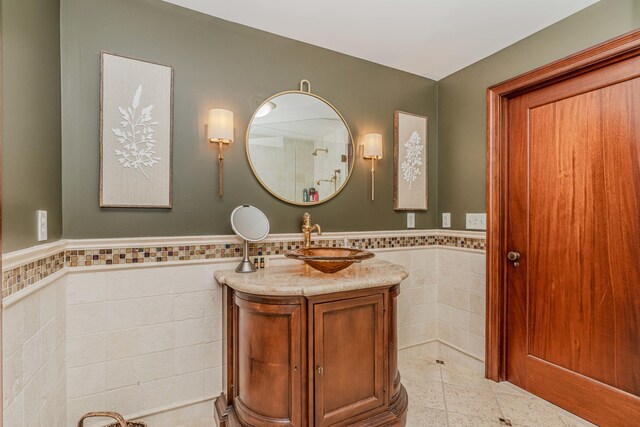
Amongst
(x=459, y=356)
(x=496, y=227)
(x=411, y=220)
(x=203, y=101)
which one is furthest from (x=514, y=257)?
(x=203, y=101)

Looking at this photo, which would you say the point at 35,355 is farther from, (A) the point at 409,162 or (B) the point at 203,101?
(A) the point at 409,162

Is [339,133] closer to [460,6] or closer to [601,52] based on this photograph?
[460,6]

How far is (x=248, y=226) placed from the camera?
1.90m

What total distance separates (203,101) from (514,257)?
2301mm

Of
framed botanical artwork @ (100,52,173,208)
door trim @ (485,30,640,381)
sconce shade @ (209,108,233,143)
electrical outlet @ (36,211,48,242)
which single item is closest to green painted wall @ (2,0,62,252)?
electrical outlet @ (36,211,48,242)

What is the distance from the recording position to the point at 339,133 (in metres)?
2.30

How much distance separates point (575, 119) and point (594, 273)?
0.91m

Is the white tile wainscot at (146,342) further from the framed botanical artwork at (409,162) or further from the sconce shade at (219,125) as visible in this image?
the framed botanical artwork at (409,162)

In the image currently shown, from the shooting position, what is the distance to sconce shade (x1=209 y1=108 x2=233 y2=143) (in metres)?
1.81

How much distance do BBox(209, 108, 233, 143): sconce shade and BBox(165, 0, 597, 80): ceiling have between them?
2.06 ft

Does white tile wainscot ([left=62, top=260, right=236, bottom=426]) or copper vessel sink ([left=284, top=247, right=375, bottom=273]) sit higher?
copper vessel sink ([left=284, top=247, right=375, bottom=273])

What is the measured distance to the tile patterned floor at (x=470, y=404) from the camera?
1.83 metres

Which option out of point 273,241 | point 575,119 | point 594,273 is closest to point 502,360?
point 594,273

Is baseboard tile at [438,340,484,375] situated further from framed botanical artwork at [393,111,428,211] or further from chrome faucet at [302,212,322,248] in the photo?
chrome faucet at [302,212,322,248]
